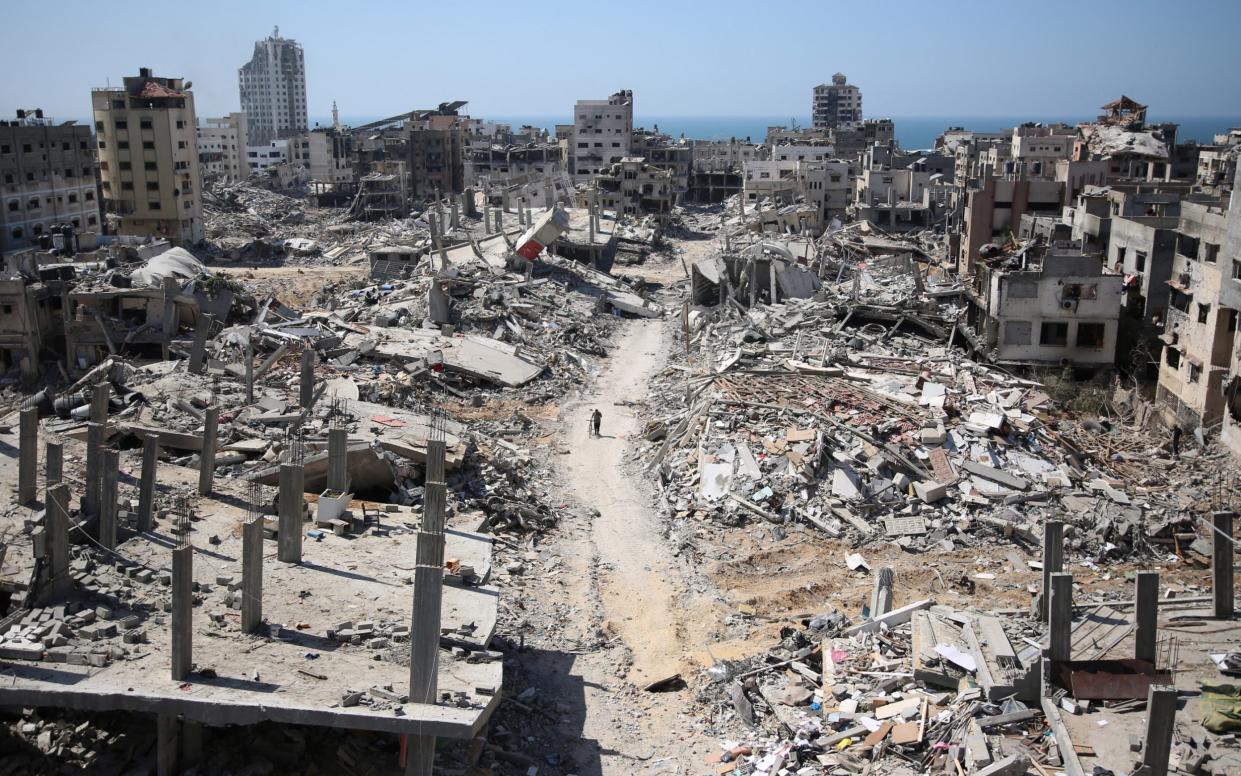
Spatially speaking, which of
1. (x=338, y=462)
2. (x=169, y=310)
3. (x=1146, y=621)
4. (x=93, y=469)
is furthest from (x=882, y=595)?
(x=169, y=310)

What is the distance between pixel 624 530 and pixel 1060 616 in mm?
9976

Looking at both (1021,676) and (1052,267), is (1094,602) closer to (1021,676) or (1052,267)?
(1021,676)

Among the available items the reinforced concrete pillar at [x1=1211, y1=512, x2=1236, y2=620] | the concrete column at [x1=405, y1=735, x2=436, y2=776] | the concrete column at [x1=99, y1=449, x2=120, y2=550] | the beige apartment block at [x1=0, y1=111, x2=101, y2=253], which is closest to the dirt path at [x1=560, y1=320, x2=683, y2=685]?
the concrete column at [x1=405, y1=735, x2=436, y2=776]

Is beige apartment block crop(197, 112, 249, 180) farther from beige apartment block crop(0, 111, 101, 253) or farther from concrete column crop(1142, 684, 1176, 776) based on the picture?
concrete column crop(1142, 684, 1176, 776)

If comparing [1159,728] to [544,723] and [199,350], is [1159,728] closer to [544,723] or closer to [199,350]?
[544,723]

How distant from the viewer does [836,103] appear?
154875 mm

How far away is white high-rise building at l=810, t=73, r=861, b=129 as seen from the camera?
506 ft

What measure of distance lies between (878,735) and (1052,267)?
70.5ft

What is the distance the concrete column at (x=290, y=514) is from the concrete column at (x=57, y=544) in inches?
101

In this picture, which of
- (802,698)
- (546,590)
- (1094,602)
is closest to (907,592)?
(1094,602)

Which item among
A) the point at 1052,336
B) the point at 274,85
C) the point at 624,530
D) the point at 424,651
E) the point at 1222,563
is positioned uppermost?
the point at 274,85

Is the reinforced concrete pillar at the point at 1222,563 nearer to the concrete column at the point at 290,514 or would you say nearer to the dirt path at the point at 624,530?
the dirt path at the point at 624,530

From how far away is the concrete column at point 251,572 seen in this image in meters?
12.8

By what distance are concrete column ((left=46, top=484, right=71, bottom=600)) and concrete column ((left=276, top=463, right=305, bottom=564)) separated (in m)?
2.57
